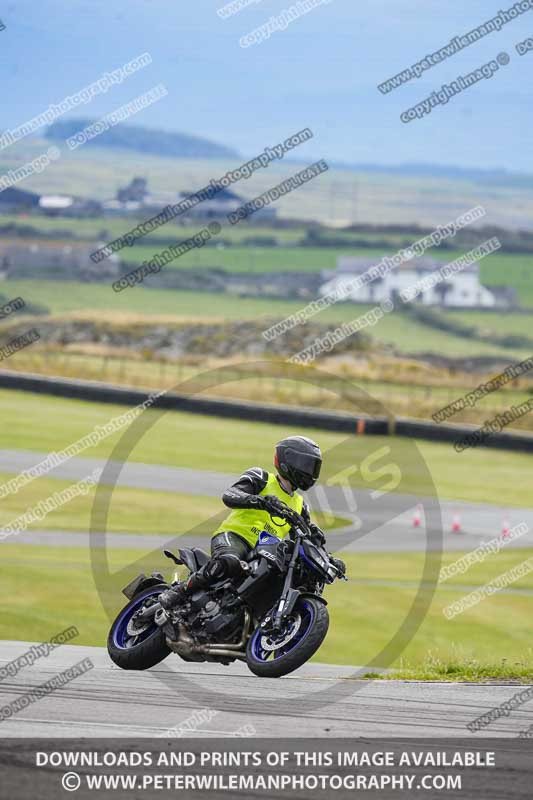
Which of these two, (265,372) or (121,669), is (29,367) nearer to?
(265,372)

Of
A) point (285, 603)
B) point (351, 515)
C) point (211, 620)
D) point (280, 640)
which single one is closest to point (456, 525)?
point (351, 515)

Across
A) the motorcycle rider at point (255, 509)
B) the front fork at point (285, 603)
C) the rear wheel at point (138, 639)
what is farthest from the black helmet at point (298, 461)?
the rear wheel at point (138, 639)

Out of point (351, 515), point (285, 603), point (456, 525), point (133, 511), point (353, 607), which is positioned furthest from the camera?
point (351, 515)

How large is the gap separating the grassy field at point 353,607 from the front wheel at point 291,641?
27.6ft

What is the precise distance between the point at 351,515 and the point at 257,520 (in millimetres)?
22818

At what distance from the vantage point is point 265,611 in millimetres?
9734

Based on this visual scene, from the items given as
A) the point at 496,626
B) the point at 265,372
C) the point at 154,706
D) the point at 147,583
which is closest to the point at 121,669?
the point at 147,583

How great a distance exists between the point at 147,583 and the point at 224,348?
297 feet

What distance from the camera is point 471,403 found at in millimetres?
58531

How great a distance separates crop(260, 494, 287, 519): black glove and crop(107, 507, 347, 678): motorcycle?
0.01 metres

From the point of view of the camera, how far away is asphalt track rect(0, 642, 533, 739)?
27.1ft

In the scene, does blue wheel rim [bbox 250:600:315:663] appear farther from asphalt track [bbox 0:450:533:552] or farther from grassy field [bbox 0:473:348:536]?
grassy field [bbox 0:473:348:536]

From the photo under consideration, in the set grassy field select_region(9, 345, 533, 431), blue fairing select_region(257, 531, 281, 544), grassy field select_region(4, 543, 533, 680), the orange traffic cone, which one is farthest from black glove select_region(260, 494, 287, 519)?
grassy field select_region(9, 345, 533, 431)

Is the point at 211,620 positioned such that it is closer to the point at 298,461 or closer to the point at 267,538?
the point at 267,538
